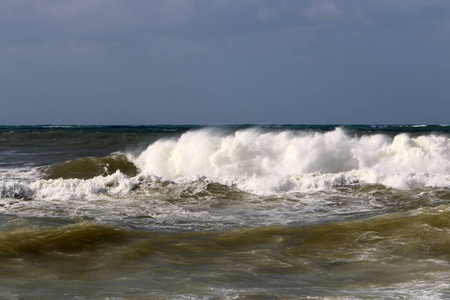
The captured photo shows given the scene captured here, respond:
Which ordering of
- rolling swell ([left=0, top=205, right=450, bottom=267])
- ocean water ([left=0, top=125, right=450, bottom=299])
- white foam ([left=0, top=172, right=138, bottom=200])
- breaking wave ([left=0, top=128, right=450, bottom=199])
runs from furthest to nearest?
breaking wave ([left=0, top=128, right=450, bottom=199])
white foam ([left=0, top=172, right=138, bottom=200])
rolling swell ([left=0, top=205, right=450, bottom=267])
ocean water ([left=0, top=125, right=450, bottom=299])

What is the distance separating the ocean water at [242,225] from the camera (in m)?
5.97

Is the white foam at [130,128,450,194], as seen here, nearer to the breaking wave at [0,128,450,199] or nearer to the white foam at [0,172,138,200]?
the breaking wave at [0,128,450,199]

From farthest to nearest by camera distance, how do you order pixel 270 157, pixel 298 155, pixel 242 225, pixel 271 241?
pixel 270 157, pixel 298 155, pixel 242 225, pixel 271 241

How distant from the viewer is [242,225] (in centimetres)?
933

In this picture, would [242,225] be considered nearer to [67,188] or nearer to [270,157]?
[67,188]

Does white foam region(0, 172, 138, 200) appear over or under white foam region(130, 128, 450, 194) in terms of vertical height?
under

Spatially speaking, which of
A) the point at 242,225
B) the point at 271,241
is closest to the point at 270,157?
the point at 242,225

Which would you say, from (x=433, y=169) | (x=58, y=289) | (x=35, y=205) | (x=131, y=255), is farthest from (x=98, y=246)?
(x=433, y=169)

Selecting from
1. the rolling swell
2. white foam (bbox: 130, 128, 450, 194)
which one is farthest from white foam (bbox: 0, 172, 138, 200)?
the rolling swell

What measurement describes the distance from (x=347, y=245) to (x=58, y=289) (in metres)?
3.94

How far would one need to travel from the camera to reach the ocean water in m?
5.97

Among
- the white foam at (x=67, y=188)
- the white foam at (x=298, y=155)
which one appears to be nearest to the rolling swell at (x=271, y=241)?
the white foam at (x=67, y=188)

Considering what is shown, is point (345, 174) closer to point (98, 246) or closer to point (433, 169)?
point (433, 169)

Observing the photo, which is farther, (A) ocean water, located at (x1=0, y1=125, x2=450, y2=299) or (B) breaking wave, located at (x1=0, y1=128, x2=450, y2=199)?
(B) breaking wave, located at (x1=0, y1=128, x2=450, y2=199)
